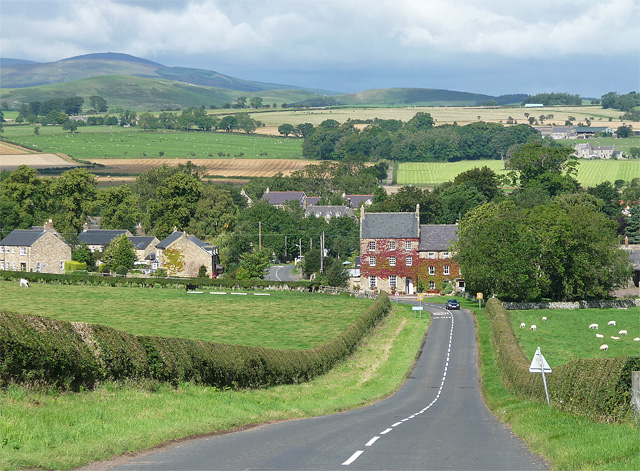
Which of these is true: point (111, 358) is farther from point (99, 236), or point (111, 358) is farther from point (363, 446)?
point (99, 236)

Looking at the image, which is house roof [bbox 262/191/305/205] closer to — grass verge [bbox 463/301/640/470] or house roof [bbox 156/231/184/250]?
house roof [bbox 156/231/184/250]

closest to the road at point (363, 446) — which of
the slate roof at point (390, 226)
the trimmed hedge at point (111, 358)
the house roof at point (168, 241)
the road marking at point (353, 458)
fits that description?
the road marking at point (353, 458)

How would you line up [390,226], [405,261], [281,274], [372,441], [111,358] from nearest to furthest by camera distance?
1. [372,441]
2. [111,358]
3. [405,261]
4. [390,226]
5. [281,274]

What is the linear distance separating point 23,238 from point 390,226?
50.3 m

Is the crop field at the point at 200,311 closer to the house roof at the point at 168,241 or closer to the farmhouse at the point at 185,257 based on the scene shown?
the farmhouse at the point at 185,257

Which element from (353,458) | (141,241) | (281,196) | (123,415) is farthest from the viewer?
(281,196)

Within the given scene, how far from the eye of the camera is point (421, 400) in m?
41.1

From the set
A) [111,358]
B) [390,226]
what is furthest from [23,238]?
[111,358]

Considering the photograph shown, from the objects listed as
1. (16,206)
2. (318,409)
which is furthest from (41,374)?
(16,206)

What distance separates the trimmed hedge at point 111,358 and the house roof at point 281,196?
145030mm

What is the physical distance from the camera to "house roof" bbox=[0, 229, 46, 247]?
385 feet

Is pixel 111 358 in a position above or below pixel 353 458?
above

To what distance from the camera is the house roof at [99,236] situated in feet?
404

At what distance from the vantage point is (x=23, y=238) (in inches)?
4658
